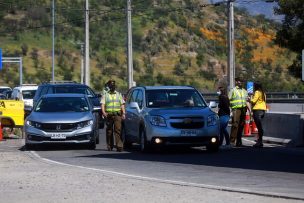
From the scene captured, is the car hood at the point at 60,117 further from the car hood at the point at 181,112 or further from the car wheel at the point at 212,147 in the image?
the car wheel at the point at 212,147

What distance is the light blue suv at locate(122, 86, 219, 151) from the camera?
2158 cm

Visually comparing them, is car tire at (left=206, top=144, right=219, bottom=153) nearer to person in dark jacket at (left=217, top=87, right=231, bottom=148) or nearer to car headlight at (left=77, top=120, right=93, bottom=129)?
person in dark jacket at (left=217, top=87, right=231, bottom=148)

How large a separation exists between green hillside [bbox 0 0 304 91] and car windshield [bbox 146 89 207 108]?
52317mm

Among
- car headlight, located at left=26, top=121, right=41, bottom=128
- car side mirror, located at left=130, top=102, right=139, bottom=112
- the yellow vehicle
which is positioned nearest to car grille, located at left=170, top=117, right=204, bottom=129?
car side mirror, located at left=130, top=102, right=139, bottom=112

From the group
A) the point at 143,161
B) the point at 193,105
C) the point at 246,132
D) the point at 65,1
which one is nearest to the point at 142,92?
the point at 193,105

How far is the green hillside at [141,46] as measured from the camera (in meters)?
80.9

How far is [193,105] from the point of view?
893 inches

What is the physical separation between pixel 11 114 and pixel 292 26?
2266 centimetres

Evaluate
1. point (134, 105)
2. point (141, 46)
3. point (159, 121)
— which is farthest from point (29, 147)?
point (141, 46)

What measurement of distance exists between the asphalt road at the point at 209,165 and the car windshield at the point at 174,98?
3.99 ft

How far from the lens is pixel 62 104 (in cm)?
2516

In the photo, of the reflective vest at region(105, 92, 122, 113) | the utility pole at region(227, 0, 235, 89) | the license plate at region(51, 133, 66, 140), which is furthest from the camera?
the utility pole at region(227, 0, 235, 89)

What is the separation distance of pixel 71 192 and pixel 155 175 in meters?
3.03

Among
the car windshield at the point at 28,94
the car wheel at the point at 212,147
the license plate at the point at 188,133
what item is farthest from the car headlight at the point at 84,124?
the car windshield at the point at 28,94
